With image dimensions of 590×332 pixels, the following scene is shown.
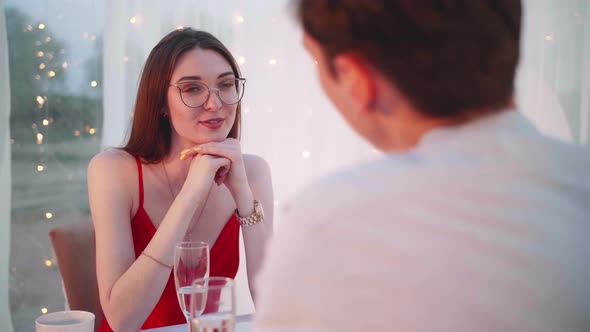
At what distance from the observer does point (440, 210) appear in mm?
583

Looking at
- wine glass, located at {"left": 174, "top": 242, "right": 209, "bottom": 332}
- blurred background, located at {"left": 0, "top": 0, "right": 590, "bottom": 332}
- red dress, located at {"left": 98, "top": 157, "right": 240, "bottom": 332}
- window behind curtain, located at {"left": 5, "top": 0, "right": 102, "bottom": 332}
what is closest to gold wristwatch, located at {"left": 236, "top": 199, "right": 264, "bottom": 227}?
red dress, located at {"left": 98, "top": 157, "right": 240, "bottom": 332}

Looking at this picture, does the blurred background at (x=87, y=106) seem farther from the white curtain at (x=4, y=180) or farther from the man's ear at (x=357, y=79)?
the man's ear at (x=357, y=79)

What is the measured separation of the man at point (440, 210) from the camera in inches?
22.7

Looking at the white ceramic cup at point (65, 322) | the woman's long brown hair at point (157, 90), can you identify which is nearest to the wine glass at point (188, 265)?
the white ceramic cup at point (65, 322)

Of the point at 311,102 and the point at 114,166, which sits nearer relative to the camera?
the point at 114,166

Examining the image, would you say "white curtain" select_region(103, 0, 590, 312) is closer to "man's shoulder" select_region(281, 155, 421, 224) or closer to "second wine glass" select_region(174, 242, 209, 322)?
"second wine glass" select_region(174, 242, 209, 322)

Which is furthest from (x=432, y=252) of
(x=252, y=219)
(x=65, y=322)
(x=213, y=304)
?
(x=252, y=219)

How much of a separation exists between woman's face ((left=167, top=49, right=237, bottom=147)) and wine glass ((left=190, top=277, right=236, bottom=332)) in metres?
1.03

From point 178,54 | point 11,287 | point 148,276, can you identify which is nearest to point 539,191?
point 148,276

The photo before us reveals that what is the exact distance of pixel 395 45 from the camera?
648mm

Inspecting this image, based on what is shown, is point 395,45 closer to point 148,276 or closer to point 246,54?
point 148,276

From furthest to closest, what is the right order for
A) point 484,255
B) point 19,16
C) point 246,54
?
point 246,54, point 19,16, point 484,255

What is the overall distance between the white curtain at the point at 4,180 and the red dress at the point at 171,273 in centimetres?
131

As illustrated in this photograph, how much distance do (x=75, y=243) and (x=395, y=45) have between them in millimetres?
1608
